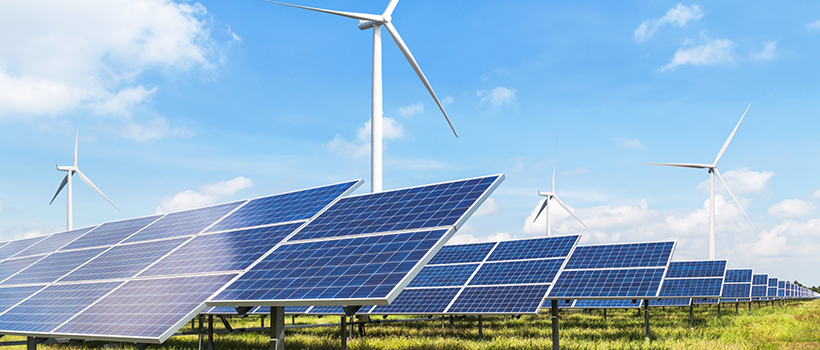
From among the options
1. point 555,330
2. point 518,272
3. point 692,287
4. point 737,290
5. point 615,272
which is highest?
point 518,272

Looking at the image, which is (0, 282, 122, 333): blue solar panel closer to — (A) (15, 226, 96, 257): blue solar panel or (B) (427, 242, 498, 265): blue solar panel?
(A) (15, 226, 96, 257): blue solar panel

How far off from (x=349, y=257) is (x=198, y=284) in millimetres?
4771

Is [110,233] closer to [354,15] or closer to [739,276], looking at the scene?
[354,15]

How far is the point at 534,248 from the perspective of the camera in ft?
105

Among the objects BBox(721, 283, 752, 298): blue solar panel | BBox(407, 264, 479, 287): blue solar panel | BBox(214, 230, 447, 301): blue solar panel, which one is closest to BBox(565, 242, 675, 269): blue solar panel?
BBox(407, 264, 479, 287): blue solar panel

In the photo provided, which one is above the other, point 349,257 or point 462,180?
point 462,180

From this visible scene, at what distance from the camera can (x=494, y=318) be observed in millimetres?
47812

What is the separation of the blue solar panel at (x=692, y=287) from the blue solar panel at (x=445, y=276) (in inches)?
593

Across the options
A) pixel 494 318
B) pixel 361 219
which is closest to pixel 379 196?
pixel 361 219

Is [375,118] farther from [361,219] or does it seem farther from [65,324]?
[65,324]

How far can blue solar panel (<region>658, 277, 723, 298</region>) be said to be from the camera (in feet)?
123

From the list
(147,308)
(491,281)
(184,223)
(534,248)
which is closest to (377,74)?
(184,223)

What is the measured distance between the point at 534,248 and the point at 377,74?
1298 centimetres

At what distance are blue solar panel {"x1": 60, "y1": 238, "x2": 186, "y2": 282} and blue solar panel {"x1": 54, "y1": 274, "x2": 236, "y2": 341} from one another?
2313 mm
